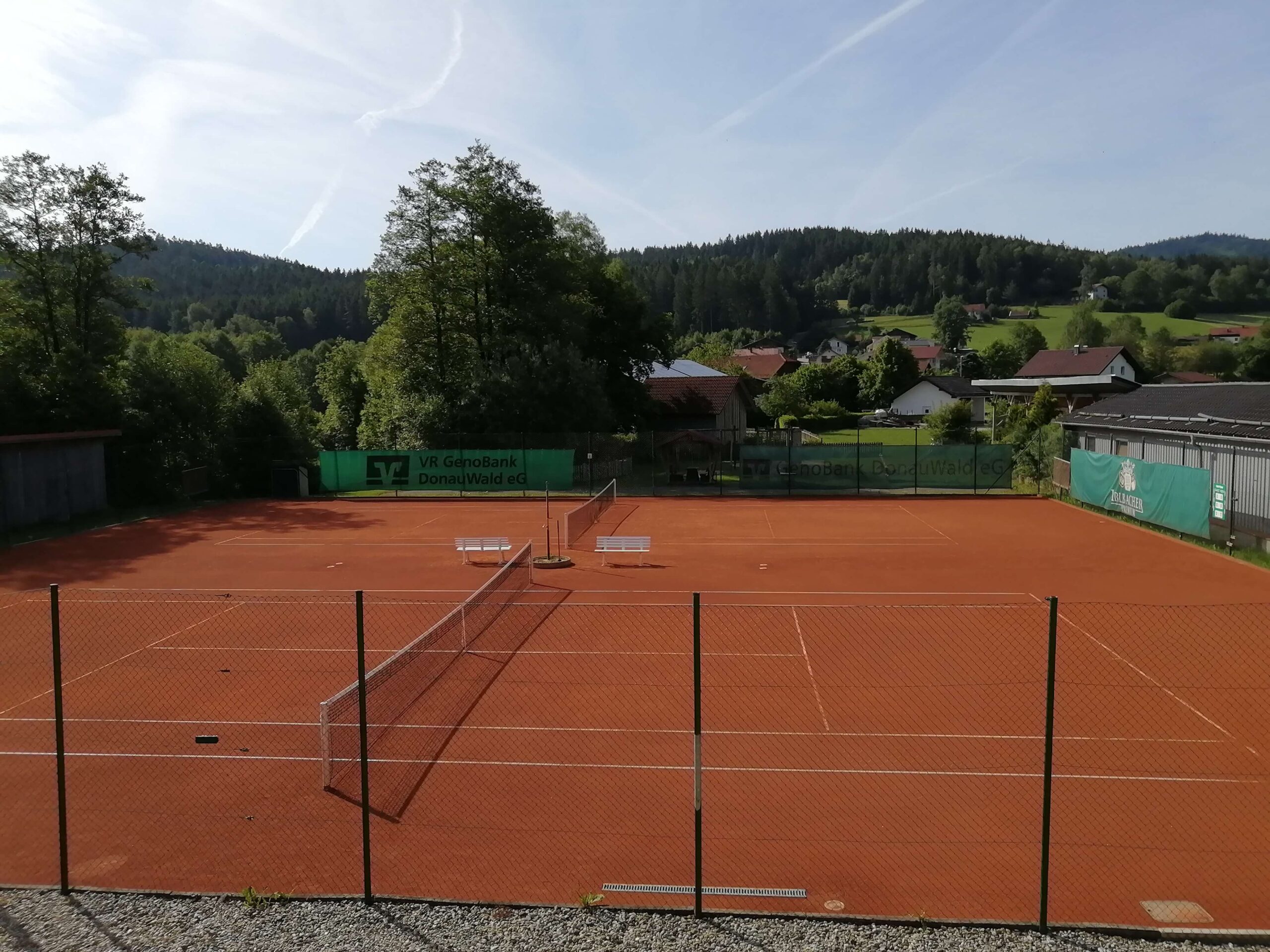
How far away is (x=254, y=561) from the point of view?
24062 millimetres

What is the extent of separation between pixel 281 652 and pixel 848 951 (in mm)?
11151

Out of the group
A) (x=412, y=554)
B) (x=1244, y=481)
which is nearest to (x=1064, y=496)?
(x=1244, y=481)

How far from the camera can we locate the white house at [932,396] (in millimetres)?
91562

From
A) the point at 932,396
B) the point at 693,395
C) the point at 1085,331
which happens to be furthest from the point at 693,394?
the point at 1085,331

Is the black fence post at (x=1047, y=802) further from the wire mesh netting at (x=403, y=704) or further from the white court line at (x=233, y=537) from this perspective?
the white court line at (x=233, y=537)

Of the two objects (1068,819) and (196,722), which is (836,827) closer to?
(1068,819)

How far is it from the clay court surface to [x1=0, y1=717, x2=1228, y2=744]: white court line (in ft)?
0.15

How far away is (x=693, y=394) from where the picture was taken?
2251 inches

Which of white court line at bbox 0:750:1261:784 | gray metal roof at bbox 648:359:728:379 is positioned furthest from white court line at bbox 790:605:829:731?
gray metal roof at bbox 648:359:728:379

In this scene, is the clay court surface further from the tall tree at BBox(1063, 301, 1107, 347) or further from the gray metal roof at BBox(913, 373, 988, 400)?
the tall tree at BBox(1063, 301, 1107, 347)

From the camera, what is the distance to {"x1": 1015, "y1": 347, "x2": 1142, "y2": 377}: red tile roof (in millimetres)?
72062

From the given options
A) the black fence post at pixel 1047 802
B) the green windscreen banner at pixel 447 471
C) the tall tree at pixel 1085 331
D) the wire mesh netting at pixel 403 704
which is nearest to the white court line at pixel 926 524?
the green windscreen banner at pixel 447 471

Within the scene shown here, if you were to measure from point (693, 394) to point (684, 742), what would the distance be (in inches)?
1851

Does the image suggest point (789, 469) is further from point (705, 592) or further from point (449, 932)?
point (449, 932)
